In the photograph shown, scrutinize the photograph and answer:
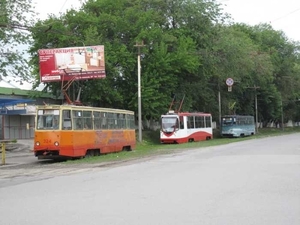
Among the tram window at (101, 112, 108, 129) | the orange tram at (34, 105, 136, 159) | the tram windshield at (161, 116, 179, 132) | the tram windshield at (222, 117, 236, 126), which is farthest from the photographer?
the tram windshield at (222, 117, 236, 126)

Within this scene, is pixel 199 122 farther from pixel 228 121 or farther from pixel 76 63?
pixel 76 63

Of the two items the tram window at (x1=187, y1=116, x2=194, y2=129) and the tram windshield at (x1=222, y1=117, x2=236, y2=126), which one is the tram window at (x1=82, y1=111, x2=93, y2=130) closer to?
the tram window at (x1=187, y1=116, x2=194, y2=129)

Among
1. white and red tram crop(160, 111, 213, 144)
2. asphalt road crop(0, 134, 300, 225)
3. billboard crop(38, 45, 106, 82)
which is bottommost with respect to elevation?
asphalt road crop(0, 134, 300, 225)

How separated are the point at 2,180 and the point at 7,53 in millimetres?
16704

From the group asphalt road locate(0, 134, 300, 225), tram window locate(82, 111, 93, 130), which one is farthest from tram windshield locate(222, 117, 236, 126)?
asphalt road locate(0, 134, 300, 225)

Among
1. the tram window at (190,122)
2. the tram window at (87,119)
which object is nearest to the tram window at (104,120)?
the tram window at (87,119)

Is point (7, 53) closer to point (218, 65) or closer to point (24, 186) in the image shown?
point (24, 186)

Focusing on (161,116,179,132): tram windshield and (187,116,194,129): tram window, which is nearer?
(161,116,179,132): tram windshield

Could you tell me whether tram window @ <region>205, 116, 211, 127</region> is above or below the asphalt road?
above

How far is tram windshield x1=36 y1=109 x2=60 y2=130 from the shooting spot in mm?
21745

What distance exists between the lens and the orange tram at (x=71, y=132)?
2162 cm

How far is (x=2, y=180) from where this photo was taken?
1455cm

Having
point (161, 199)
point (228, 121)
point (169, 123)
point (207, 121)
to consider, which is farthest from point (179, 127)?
point (161, 199)

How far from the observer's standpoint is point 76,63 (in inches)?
1256
